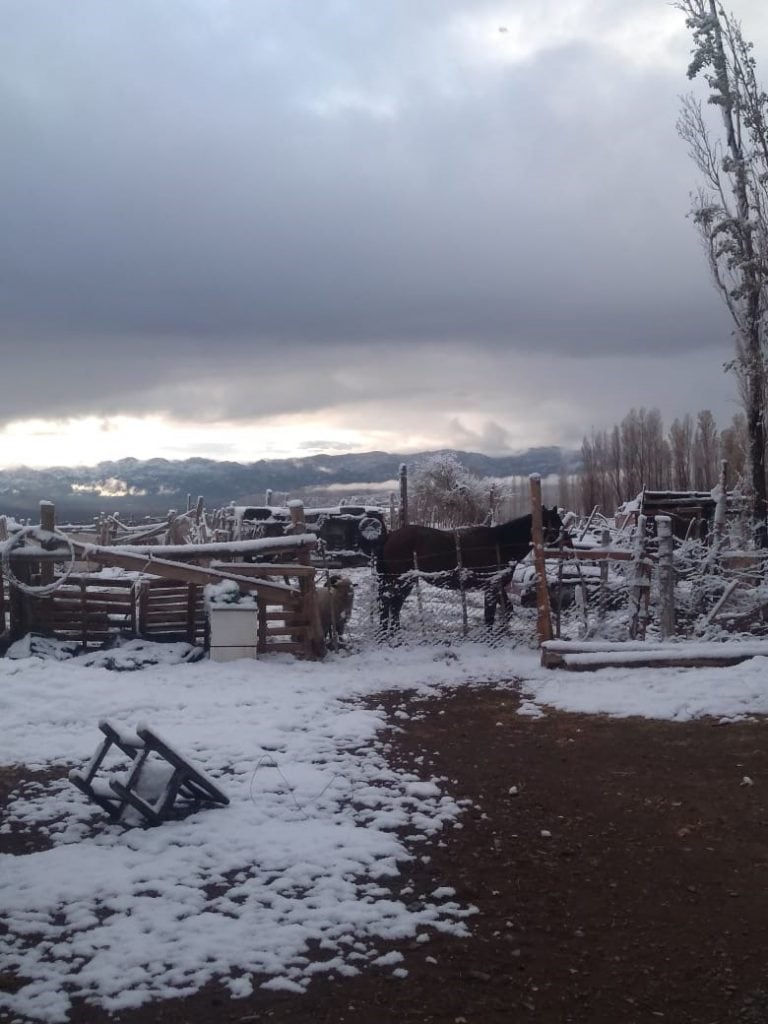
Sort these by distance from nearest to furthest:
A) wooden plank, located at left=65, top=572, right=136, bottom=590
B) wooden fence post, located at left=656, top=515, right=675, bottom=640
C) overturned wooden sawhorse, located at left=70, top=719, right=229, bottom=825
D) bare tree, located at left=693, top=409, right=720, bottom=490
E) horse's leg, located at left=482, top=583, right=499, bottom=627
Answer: overturned wooden sawhorse, located at left=70, top=719, right=229, bottom=825 < wooden fence post, located at left=656, top=515, right=675, bottom=640 < wooden plank, located at left=65, top=572, right=136, bottom=590 < horse's leg, located at left=482, top=583, right=499, bottom=627 < bare tree, located at left=693, top=409, right=720, bottom=490

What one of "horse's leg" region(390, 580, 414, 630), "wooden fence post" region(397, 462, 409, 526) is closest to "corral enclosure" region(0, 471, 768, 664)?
"horse's leg" region(390, 580, 414, 630)

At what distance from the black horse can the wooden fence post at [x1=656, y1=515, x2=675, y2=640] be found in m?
2.11

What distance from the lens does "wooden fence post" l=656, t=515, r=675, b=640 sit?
9.91 meters

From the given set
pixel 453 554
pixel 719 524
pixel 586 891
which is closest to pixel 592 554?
→ pixel 719 524

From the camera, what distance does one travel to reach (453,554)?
1252cm

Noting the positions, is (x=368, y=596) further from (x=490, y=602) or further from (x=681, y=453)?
(x=681, y=453)

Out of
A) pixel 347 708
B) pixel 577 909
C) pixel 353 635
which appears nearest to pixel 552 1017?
pixel 577 909

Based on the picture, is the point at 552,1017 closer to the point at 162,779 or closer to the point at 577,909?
the point at 577,909

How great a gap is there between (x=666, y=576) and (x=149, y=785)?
21.5 ft

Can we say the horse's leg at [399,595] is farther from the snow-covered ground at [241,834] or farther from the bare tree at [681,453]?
the bare tree at [681,453]

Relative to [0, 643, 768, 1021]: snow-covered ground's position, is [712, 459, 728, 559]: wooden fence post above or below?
above

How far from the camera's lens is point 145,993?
351cm

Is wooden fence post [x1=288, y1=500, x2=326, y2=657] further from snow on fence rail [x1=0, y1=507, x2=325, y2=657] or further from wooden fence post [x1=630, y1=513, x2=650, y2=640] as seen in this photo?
wooden fence post [x1=630, y1=513, x2=650, y2=640]

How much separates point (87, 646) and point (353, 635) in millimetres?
3441
